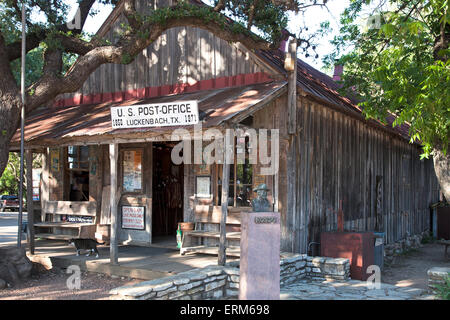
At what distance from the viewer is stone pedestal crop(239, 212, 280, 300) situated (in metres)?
6.37

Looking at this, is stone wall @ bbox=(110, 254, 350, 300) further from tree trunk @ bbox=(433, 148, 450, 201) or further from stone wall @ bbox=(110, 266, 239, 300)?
tree trunk @ bbox=(433, 148, 450, 201)

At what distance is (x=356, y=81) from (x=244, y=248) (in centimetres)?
683

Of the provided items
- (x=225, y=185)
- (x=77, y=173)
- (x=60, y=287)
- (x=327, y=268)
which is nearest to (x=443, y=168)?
(x=327, y=268)

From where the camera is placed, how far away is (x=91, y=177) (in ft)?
→ 42.1

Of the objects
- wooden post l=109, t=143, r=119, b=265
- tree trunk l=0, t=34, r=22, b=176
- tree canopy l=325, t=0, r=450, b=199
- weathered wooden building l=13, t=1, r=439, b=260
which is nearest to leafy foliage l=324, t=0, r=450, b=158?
tree canopy l=325, t=0, r=450, b=199

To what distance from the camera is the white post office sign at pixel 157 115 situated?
816cm

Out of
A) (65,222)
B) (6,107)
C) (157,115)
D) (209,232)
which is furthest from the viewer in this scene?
(65,222)

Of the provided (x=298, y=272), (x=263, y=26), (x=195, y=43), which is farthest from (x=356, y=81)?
(x=298, y=272)

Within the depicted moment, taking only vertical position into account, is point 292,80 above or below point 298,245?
above

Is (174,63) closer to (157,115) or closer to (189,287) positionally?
(157,115)

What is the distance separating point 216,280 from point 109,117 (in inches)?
185

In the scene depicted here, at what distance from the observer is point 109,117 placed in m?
10.5

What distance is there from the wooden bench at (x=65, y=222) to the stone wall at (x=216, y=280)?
5.27 meters

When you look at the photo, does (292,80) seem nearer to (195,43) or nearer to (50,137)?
(195,43)
